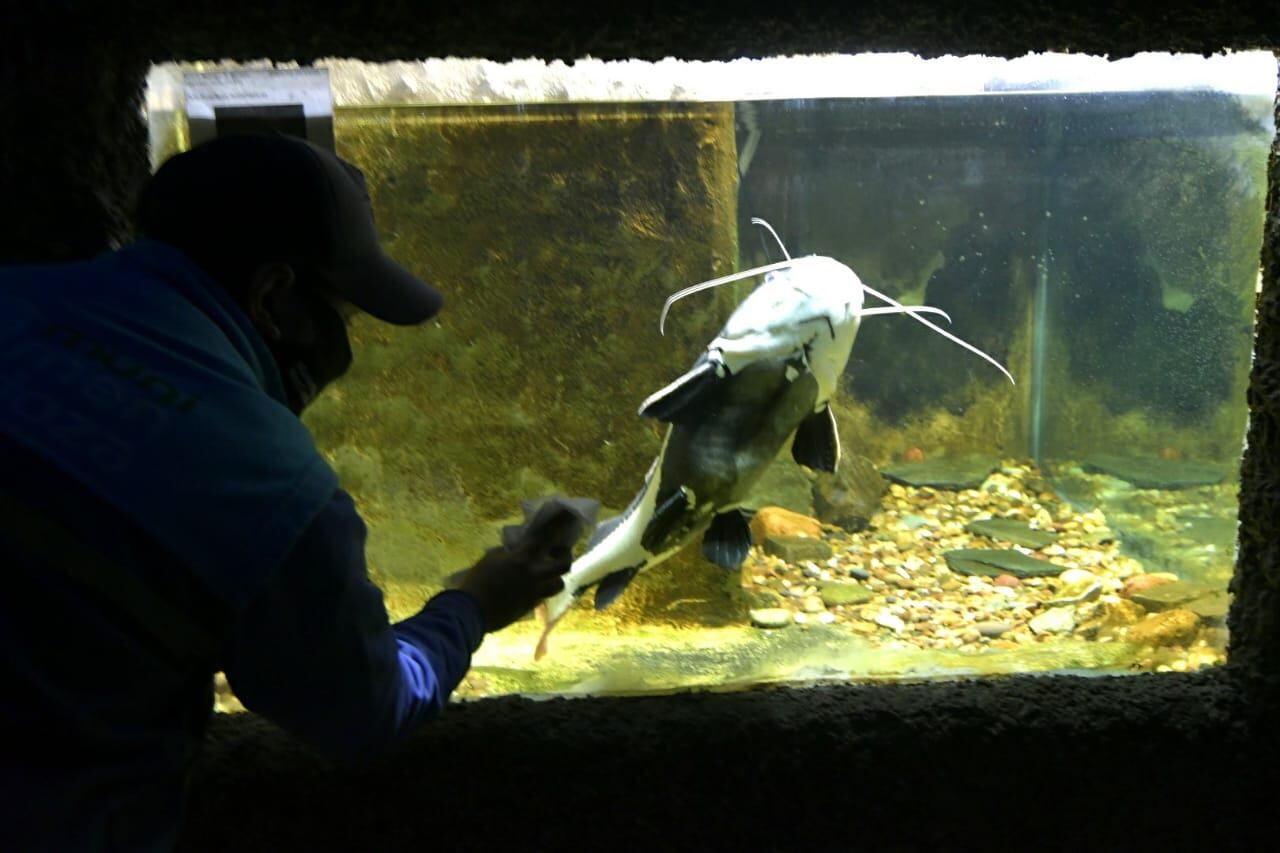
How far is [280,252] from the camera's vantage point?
1119 mm

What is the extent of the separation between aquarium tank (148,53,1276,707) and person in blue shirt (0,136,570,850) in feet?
2.49

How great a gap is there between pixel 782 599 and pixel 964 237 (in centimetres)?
248

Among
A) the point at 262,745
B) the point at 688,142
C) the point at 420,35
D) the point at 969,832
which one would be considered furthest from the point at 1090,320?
the point at 262,745

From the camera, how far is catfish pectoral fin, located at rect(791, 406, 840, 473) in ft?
7.52

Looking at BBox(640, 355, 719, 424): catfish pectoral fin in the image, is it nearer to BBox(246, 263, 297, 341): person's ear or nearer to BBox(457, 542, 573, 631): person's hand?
BBox(457, 542, 573, 631): person's hand

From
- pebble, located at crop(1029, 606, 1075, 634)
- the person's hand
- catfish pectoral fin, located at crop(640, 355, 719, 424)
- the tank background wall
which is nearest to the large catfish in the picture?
catfish pectoral fin, located at crop(640, 355, 719, 424)

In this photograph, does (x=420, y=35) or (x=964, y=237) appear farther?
(x=964, y=237)

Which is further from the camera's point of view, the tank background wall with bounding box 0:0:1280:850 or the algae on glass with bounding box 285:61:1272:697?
the algae on glass with bounding box 285:61:1272:697

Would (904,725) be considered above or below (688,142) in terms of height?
below

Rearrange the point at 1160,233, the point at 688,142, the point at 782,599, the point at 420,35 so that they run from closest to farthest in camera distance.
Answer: the point at 420,35
the point at 782,599
the point at 688,142
the point at 1160,233

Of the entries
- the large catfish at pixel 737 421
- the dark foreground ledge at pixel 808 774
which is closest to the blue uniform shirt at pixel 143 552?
the dark foreground ledge at pixel 808 774

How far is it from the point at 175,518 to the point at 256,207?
1.40 ft

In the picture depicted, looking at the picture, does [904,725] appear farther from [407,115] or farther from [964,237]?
[964,237]

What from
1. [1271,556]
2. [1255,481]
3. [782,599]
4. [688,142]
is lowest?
[782,599]
